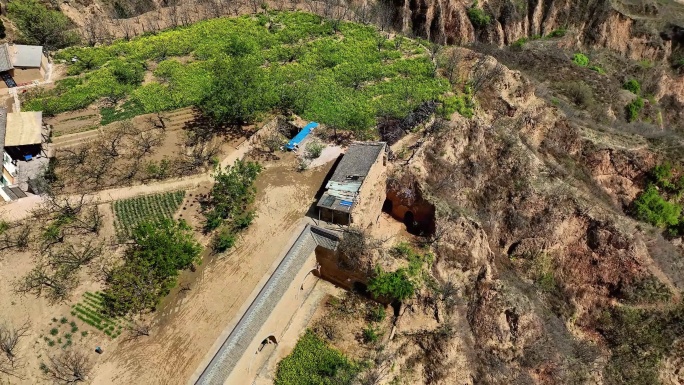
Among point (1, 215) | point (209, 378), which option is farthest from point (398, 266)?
point (1, 215)

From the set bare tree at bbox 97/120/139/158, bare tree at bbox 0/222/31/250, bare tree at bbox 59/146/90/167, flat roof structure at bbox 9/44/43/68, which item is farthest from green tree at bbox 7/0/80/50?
bare tree at bbox 0/222/31/250

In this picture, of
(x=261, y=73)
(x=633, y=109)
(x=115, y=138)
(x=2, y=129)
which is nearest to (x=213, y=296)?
(x=115, y=138)

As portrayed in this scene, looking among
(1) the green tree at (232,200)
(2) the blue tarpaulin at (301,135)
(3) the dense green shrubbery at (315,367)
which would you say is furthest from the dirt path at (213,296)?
(3) the dense green shrubbery at (315,367)

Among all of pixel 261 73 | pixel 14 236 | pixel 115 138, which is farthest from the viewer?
pixel 261 73

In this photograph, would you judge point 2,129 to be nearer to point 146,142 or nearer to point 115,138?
point 115,138

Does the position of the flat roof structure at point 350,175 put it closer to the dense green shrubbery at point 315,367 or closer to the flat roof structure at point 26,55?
the dense green shrubbery at point 315,367

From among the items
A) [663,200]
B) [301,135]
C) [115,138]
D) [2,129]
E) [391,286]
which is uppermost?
[2,129]

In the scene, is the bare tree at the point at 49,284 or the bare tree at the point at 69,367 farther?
the bare tree at the point at 49,284

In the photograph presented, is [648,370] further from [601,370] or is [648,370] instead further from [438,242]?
[438,242]
